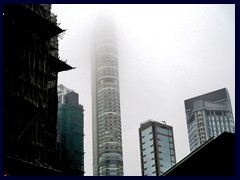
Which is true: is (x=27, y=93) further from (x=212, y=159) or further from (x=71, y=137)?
(x=71, y=137)

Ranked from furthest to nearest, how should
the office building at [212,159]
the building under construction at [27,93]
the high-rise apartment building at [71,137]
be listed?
1. the high-rise apartment building at [71,137]
2. the building under construction at [27,93]
3. the office building at [212,159]

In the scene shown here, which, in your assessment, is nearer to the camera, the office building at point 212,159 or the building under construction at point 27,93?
the office building at point 212,159

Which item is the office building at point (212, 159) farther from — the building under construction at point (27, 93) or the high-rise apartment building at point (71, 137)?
the high-rise apartment building at point (71, 137)

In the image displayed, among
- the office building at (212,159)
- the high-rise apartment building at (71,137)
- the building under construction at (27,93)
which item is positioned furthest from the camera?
the high-rise apartment building at (71,137)

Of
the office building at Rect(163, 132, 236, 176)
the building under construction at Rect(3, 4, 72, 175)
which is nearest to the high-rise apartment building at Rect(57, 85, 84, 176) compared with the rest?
the building under construction at Rect(3, 4, 72, 175)

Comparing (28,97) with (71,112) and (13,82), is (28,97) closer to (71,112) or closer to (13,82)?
(13,82)

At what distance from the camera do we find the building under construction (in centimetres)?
4469

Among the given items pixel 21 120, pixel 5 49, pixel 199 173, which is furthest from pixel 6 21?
pixel 199 173

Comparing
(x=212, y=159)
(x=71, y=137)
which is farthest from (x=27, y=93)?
(x=71, y=137)

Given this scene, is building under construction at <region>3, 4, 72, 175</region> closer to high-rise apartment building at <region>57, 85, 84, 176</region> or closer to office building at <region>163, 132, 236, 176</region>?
office building at <region>163, 132, 236, 176</region>

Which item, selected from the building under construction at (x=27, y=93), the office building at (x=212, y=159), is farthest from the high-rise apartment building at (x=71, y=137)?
the office building at (x=212, y=159)

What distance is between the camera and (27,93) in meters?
49.2

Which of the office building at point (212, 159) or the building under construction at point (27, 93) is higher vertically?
the building under construction at point (27, 93)

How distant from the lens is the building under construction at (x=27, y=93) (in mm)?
44688
